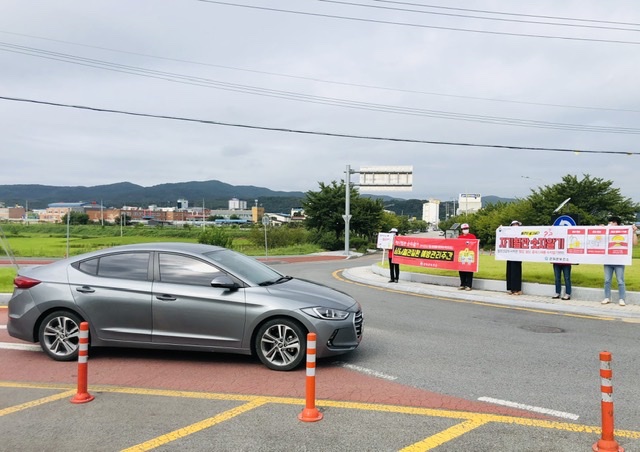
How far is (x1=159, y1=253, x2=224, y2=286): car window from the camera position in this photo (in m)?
6.32

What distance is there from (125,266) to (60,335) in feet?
3.89

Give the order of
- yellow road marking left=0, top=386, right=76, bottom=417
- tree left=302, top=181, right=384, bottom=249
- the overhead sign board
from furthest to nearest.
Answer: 1. tree left=302, top=181, right=384, bottom=249
2. the overhead sign board
3. yellow road marking left=0, top=386, right=76, bottom=417

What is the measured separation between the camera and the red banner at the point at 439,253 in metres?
14.2

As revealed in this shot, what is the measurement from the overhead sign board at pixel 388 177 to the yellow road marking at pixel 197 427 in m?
34.6

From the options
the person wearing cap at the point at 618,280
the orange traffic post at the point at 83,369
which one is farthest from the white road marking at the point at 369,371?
the person wearing cap at the point at 618,280

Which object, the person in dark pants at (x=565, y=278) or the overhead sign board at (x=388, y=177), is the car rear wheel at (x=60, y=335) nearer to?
the person in dark pants at (x=565, y=278)

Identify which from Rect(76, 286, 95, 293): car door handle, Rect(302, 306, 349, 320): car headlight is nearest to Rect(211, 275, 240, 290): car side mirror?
Rect(302, 306, 349, 320): car headlight

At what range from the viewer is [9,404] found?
5.00 meters

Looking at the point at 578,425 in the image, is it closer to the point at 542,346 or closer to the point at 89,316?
the point at 542,346

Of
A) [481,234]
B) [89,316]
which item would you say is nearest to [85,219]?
[481,234]

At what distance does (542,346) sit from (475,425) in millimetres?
3550

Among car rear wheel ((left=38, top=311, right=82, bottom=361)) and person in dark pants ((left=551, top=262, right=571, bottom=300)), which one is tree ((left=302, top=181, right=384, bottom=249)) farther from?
car rear wheel ((left=38, top=311, right=82, bottom=361))

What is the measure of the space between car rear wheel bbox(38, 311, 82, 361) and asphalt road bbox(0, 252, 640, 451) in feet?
0.50

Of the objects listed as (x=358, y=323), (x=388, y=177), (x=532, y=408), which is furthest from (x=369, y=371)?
(x=388, y=177)
